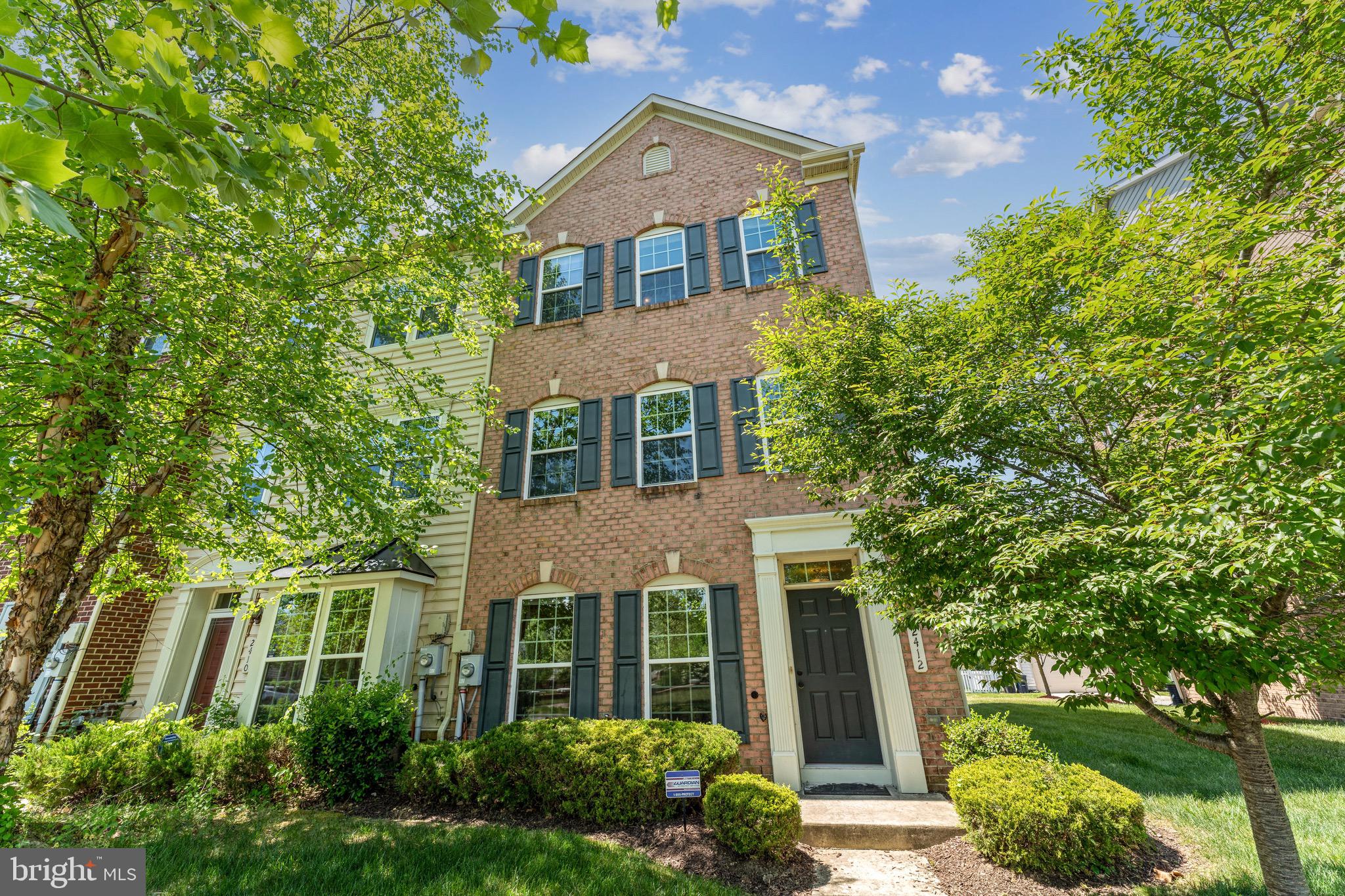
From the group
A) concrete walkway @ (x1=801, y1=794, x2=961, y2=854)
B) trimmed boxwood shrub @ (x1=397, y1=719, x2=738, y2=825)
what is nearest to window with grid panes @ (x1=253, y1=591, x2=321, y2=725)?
trimmed boxwood shrub @ (x1=397, y1=719, x2=738, y2=825)

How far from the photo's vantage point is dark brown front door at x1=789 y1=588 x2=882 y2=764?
721 cm

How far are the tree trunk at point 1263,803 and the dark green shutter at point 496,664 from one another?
25.4ft

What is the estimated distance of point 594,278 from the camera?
409 inches

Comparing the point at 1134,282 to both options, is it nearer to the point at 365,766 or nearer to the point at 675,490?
the point at 675,490

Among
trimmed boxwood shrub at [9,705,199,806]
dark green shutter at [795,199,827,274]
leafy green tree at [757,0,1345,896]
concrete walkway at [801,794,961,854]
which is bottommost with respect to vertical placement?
concrete walkway at [801,794,961,854]

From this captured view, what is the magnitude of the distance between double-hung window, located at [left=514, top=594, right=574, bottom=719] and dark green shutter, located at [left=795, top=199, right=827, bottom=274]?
6.56 metres

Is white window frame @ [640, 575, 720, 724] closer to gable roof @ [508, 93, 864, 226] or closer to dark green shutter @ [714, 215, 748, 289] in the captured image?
dark green shutter @ [714, 215, 748, 289]

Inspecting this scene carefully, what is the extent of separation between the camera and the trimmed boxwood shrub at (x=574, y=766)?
18.9ft

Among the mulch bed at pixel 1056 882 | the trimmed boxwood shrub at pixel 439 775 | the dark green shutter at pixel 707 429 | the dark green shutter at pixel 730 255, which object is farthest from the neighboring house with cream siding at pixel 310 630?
the mulch bed at pixel 1056 882

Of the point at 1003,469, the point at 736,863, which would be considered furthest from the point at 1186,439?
the point at 736,863

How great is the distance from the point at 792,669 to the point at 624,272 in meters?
7.27

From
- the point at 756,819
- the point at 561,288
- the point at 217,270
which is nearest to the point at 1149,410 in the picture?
the point at 756,819

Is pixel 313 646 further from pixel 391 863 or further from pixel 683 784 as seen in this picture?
pixel 683 784

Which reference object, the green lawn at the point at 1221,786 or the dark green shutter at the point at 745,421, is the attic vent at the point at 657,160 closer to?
the dark green shutter at the point at 745,421
